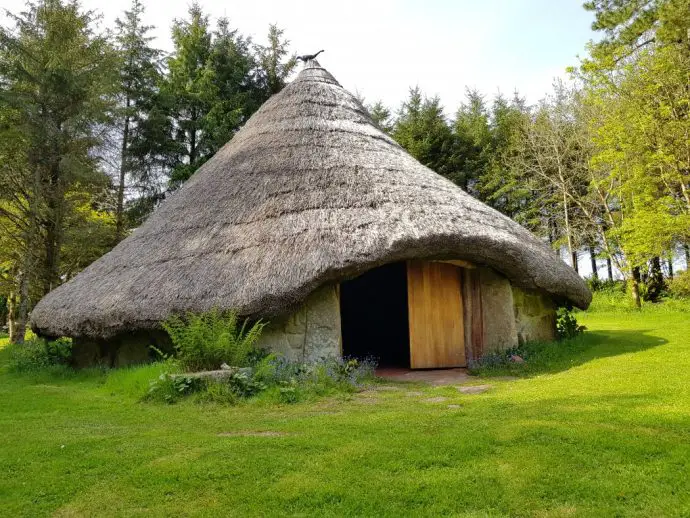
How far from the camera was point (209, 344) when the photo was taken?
6.64m

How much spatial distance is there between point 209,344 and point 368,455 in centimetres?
342

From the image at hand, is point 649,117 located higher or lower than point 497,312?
higher

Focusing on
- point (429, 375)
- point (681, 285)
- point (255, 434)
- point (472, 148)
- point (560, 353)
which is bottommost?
point (429, 375)

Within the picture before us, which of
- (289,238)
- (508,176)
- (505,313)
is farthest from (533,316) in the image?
(508,176)

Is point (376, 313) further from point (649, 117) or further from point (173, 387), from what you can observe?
point (649, 117)

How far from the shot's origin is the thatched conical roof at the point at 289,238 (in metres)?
7.48

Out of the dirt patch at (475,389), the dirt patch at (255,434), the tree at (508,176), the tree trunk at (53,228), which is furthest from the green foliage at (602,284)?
the dirt patch at (255,434)

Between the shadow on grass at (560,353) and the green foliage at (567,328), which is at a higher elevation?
the green foliage at (567,328)

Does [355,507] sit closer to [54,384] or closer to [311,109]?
[54,384]

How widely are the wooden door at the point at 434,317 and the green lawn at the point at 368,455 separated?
2915 mm

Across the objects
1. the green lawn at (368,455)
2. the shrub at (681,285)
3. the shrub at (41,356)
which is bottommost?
the green lawn at (368,455)

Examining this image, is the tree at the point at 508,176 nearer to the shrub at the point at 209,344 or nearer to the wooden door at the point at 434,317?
the wooden door at the point at 434,317

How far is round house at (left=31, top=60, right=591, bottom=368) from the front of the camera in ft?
24.8

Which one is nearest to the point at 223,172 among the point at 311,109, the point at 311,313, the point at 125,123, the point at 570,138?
the point at 311,109
